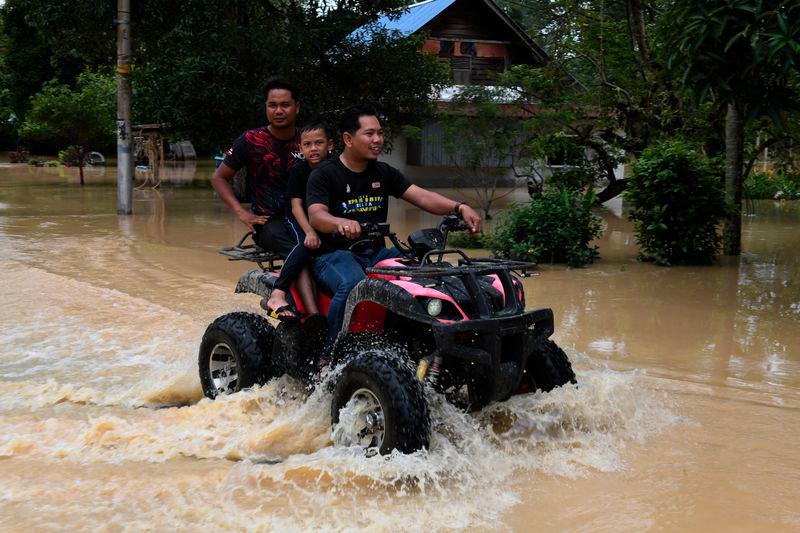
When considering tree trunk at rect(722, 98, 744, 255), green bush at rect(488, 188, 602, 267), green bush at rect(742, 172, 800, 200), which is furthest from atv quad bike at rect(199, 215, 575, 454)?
green bush at rect(742, 172, 800, 200)

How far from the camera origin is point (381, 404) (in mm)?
4117

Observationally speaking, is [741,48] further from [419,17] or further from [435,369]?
[419,17]

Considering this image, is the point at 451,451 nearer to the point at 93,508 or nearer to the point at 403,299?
the point at 403,299

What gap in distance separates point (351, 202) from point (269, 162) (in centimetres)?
112

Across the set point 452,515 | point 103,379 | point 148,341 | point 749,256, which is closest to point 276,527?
point 452,515

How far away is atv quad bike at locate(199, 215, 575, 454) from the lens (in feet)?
13.5

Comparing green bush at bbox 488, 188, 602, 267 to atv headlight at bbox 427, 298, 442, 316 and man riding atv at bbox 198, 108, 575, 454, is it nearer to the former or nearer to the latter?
man riding atv at bbox 198, 108, 575, 454

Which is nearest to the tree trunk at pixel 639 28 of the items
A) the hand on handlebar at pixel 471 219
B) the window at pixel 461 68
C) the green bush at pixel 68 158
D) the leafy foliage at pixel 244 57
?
the leafy foliage at pixel 244 57

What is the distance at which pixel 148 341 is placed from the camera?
7.43 m

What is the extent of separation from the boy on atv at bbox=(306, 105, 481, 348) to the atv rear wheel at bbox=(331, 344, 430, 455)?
1.62 feet

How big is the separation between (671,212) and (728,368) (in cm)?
500

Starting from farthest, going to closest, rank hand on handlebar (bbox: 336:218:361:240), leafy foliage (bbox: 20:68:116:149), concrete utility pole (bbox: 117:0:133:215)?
leafy foliage (bbox: 20:68:116:149) < concrete utility pole (bbox: 117:0:133:215) < hand on handlebar (bbox: 336:218:361:240)

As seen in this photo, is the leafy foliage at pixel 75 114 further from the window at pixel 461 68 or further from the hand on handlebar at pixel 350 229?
the hand on handlebar at pixel 350 229

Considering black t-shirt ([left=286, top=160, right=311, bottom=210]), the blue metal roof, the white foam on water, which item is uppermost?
the blue metal roof
